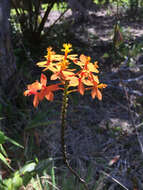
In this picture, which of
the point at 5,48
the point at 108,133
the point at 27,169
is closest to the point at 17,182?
the point at 27,169

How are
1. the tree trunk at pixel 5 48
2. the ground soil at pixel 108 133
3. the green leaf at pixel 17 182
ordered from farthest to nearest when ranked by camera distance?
the tree trunk at pixel 5 48
the ground soil at pixel 108 133
the green leaf at pixel 17 182

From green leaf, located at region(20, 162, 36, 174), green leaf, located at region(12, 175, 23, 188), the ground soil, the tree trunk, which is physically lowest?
the ground soil

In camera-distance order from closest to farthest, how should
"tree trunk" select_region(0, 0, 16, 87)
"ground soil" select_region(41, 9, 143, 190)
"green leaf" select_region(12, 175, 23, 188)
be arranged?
"green leaf" select_region(12, 175, 23, 188) < "ground soil" select_region(41, 9, 143, 190) < "tree trunk" select_region(0, 0, 16, 87)

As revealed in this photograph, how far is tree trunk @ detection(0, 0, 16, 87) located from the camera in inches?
73.4

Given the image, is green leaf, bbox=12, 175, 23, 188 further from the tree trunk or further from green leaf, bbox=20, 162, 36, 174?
the tree trunk

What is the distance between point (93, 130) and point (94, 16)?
3.32 meters

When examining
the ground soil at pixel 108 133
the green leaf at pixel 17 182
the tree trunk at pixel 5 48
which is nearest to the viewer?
the green leaf at pixel 17 182

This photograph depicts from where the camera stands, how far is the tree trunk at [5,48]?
1864 mm

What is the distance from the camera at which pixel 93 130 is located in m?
2.01

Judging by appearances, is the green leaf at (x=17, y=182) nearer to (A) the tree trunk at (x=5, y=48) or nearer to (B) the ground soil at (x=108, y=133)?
(B) the ground soil at (x=108, y=133)

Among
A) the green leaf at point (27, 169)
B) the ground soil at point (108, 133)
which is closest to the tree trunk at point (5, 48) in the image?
the ground soil at point (108, 133)

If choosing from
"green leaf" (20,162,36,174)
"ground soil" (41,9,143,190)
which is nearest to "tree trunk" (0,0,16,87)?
"ground soil" (41,9,143,190)

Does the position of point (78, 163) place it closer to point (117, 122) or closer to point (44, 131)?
point (44, 131)

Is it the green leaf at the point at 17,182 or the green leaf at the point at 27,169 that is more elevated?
the green leaf at the point at 17,182
